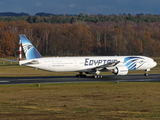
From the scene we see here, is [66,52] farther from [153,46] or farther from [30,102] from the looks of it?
[30,102]

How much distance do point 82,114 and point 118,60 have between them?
39.0 metres

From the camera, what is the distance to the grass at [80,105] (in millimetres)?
24984

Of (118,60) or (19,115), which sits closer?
(19,115)

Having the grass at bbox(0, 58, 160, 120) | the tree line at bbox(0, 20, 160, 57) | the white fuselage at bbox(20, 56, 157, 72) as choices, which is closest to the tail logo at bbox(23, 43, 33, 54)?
the white fuselage at bbox(20, 56, 157, 72)

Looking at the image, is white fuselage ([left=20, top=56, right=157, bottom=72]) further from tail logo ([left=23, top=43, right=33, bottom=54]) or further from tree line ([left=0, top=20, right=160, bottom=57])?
tree line ([left=0, top=20, right=160, bottom=57])

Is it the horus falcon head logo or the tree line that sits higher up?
the tree line

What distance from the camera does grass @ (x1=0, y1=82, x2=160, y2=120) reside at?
2498 cm

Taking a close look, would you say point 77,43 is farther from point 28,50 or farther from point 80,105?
point 80,105

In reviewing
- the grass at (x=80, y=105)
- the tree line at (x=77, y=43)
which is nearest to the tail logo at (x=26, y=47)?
the grass at (x=80, y=105)

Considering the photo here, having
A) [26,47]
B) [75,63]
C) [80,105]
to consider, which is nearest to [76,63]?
[75,63]

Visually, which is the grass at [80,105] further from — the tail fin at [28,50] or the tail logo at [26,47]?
the tail logo at [26,47]

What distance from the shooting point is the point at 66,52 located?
16225cm

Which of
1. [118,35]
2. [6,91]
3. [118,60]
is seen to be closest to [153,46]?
[118,35]

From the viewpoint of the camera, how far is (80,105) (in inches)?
1215
